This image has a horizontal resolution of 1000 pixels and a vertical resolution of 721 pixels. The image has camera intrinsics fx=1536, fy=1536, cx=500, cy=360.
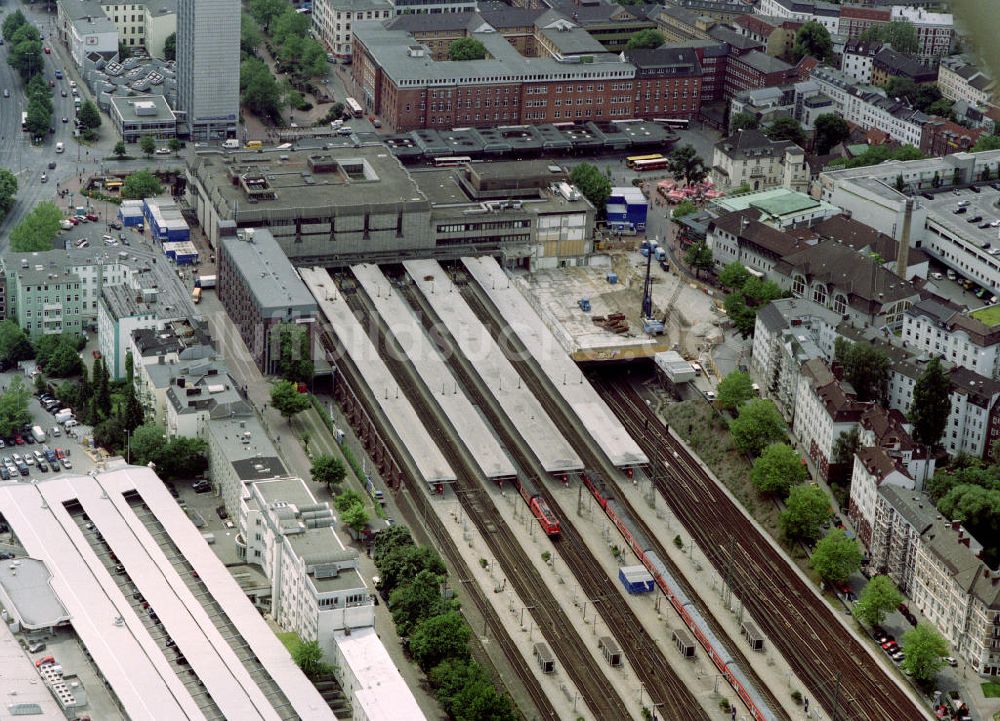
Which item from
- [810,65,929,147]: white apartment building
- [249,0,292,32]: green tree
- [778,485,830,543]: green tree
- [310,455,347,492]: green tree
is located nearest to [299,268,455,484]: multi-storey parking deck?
[310,455,347,492]: green tree

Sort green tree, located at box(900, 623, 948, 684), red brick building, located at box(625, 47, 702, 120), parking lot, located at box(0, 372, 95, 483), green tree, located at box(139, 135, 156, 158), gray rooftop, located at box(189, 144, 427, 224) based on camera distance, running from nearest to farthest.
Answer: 1. green tree, located at box(900, 623, 948, 684)
2. parking lot, located at box(0, 372, 95, 483)
3. gray rooftop, located at box(189, 144, 427, 224)
4. green tree, located at box(139, 135, 156, 158)
5. red brick building, located at box(625, 47, 702, 120)

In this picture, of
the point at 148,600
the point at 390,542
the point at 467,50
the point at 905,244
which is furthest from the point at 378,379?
the point at 467,50

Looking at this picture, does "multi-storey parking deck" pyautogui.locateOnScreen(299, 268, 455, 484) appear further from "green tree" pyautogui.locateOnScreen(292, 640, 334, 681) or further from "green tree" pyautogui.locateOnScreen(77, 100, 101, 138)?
"green tree" pyautogui.locateOnScreen(77, 100, 101, 138)

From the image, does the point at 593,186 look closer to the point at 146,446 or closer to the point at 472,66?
the point at 472,66

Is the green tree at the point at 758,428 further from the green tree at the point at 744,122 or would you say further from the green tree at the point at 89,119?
the green tree at the point at 89,119

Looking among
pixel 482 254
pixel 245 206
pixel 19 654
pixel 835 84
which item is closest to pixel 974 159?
pixel 835 84

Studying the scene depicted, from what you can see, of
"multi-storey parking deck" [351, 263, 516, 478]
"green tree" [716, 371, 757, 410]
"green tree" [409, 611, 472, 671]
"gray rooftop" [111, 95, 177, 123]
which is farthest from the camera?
"gray rooftop" [111, 95, 177, 123]

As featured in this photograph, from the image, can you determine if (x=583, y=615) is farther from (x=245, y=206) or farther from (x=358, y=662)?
(x=245, y=206)

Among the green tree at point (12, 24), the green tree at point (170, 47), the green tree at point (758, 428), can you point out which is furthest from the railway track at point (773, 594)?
the green tree at point (12, 24)
